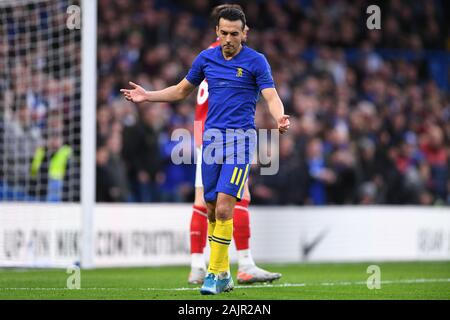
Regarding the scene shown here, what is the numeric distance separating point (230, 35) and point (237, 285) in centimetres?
262

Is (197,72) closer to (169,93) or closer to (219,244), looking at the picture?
(169,93)

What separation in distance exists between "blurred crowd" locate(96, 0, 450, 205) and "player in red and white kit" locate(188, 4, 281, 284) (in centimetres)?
541

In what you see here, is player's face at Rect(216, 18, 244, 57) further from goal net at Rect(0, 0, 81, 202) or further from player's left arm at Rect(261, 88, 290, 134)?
goal net at Rect(0, 0, 81, 202)

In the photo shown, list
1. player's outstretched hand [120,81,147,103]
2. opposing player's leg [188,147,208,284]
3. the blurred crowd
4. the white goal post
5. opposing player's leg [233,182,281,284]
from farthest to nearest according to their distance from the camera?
the blurred crowd, the white goal post, opposing player's leg [188,147,208,284], opposing player's leg [233,182,281,284], player's outstretched hand [120,81,147,103]

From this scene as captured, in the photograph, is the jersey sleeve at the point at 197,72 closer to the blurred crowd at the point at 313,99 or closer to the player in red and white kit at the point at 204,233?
the player in red and white kit at the point at 204,233

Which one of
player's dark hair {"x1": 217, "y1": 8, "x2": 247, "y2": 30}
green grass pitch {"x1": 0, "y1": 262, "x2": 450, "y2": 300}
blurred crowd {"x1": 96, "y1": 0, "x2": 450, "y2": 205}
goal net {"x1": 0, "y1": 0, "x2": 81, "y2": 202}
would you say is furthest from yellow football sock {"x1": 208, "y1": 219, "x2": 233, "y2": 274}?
blurred crowd {"x1": 96, "y1": 0, "x2": 450, "y2": 205}

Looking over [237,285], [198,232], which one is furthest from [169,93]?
[237,285]

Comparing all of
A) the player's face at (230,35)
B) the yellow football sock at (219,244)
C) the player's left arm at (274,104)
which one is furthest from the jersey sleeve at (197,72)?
the yellow football sock at (219,244)

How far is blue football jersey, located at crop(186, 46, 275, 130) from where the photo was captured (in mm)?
8539

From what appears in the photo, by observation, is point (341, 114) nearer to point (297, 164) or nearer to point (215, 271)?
point (297, 164)

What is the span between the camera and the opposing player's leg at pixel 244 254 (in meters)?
9.83

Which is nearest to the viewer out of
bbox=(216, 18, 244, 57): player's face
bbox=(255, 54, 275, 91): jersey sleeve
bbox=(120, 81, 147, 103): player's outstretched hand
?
bbox=(216, 18, 244, 57): player's face

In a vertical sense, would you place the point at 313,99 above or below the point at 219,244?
above

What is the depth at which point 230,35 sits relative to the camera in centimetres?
845
